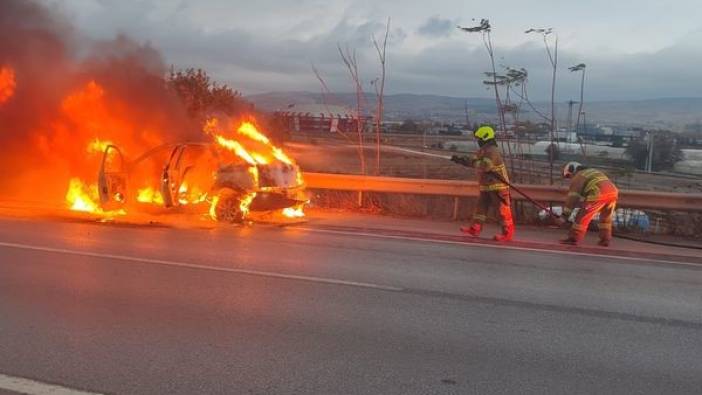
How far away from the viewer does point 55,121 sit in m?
15.0

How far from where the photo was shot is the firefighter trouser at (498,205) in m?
10.6

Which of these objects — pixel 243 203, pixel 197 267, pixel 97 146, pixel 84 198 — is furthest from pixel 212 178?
pixel 197 267

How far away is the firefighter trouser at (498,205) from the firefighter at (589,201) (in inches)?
33.2

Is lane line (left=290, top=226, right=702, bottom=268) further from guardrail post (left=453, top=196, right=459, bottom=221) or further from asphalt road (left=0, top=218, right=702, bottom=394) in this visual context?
guardrail post (left=453, top=196, right=459, bottom=221)

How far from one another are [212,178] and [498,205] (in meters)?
4.68

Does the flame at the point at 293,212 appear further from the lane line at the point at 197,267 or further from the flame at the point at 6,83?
the flame at the point at 6,83

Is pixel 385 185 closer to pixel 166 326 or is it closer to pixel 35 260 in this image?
pixel 35 260

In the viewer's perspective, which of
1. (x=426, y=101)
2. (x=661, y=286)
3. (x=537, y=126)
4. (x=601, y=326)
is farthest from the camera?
(x=426, y=101)

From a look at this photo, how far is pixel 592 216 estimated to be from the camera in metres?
10.4

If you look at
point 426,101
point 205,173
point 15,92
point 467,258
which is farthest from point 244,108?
point 426,101

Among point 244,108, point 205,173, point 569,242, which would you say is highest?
point 244,108

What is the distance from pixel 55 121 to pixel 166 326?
1112 cm

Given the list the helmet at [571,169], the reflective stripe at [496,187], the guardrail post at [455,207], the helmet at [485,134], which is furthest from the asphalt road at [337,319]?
the guardrail post at [455,207]

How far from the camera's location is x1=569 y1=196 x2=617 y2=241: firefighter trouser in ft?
33.7
